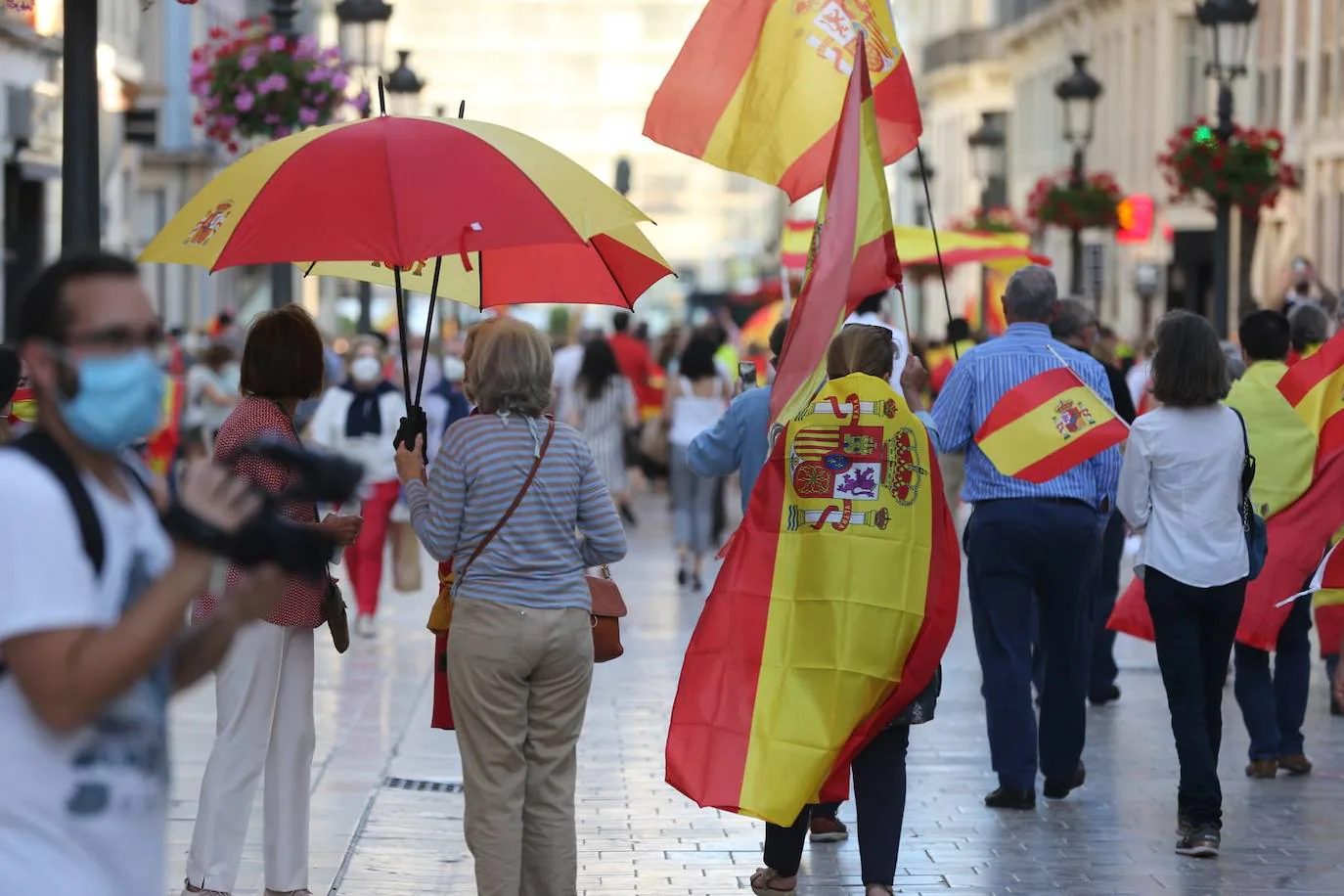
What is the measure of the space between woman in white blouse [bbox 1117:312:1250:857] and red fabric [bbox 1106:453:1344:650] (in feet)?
4.68

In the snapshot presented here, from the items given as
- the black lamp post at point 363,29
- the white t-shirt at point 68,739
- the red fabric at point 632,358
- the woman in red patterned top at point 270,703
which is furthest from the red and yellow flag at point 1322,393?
the red fabric at point 632,358

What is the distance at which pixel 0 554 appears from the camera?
3.32 meters

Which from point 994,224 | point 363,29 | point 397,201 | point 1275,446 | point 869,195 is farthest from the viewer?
point 994,224

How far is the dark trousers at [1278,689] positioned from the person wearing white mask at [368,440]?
5.58 m

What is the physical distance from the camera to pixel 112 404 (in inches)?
133

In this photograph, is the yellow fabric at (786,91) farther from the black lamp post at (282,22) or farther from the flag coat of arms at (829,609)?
the black lamp post at (282,22)

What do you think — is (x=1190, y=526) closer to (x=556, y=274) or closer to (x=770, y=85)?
(x=770, y=85)

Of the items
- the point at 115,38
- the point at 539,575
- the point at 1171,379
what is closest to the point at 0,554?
the point at 539,575

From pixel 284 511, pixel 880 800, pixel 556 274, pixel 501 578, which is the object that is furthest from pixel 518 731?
pixel 556 274

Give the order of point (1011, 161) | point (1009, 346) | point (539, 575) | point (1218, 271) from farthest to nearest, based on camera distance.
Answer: point (1011, 161) → point (1218, 271) → point (1009, 346) → point (539, 575)

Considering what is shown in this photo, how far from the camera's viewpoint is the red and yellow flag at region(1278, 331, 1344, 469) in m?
9.87

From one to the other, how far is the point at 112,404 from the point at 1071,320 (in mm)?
7446

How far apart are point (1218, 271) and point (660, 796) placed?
10.3 m

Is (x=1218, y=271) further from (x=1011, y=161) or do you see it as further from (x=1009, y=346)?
(x=1011, y=161)
